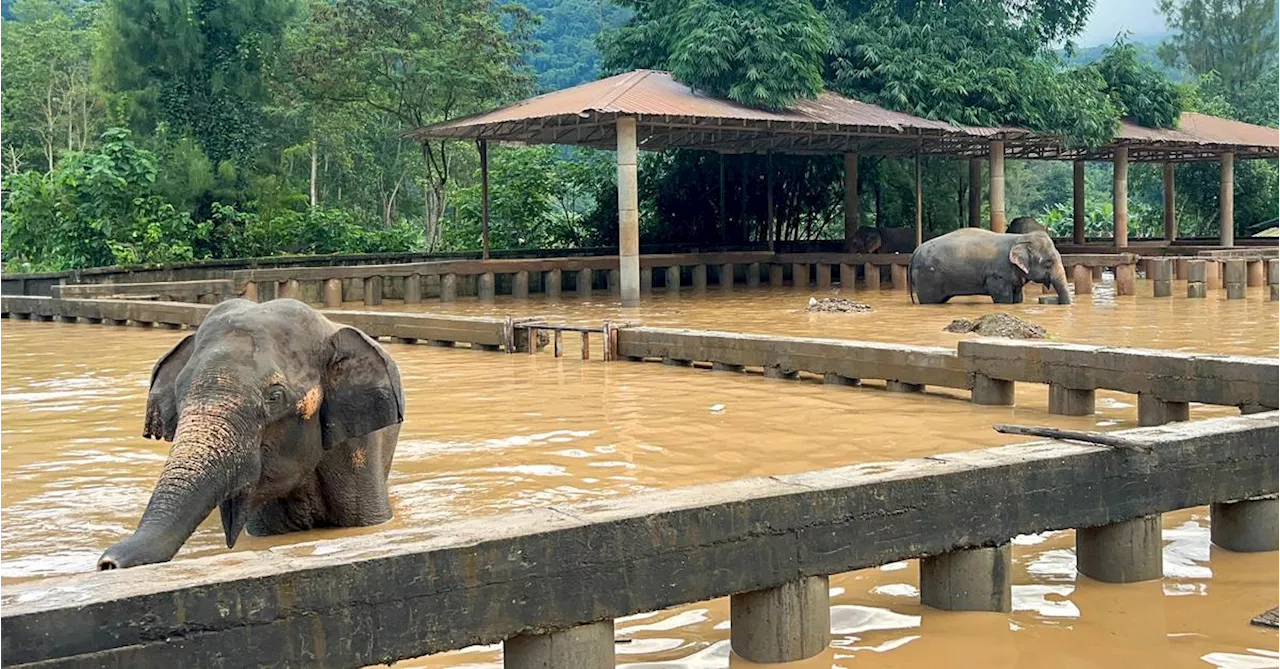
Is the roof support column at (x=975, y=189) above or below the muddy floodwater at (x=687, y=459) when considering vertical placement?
above

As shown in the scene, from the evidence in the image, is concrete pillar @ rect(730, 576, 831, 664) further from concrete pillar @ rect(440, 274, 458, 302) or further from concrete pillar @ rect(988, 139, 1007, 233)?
concrete pillar @ rect(988, 139, 1007, 233)

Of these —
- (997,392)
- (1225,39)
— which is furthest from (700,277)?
(1225,39)

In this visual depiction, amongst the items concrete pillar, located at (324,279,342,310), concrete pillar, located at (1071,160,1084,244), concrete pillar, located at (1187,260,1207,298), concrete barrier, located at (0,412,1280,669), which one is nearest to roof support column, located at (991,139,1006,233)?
concrete pillar, located at (1187,260,1207,298)

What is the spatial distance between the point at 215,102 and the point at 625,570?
2959 cm

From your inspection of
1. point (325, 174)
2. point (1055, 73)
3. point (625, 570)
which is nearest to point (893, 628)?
point (625, 570)

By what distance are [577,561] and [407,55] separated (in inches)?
1141

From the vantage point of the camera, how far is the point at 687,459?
28.0 feet

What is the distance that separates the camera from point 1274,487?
5.79 meters

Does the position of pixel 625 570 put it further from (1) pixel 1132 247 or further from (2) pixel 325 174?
(2) pixel 325 174

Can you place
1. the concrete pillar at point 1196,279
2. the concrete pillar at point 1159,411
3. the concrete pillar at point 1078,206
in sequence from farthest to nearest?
the concrete pillar at point 1078,206
the concrete pillar at point 1196,279
the concrete pillar at point 1159,411

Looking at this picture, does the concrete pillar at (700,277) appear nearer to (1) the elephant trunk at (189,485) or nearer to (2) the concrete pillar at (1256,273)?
(2) the concrete pillar at (1256,273)

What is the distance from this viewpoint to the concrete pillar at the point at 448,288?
85.9 feet

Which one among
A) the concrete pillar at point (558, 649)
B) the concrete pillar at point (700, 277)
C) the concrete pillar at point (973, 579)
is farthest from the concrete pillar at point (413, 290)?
the concrete pillar at point (558, 649)

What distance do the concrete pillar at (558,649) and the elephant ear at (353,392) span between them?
200cm
